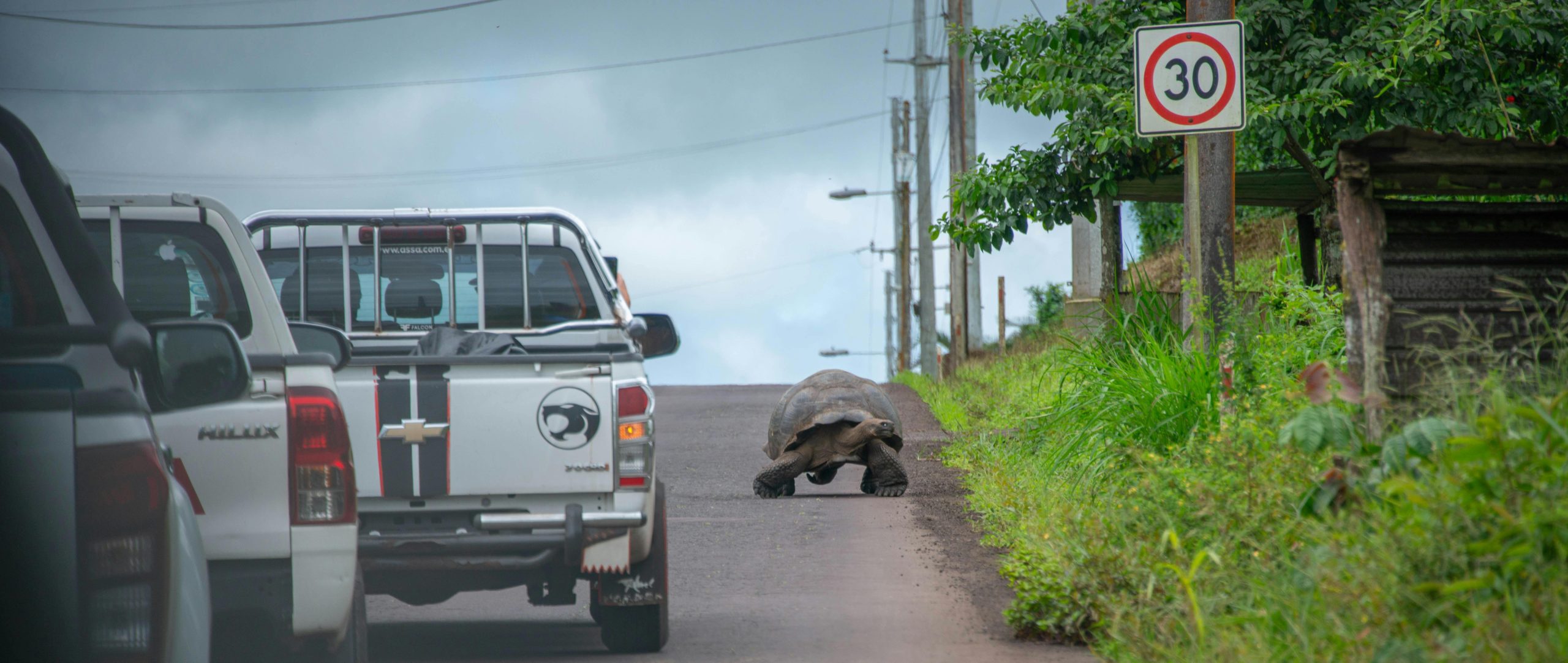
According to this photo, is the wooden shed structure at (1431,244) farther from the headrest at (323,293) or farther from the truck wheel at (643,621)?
the headrest at (323,293)

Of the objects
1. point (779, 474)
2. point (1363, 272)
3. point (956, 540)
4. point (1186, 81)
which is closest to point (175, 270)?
point (1363, 272)

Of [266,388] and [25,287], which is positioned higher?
[25,287]

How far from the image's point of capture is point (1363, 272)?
5.55 metres

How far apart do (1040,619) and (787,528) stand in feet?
13.5

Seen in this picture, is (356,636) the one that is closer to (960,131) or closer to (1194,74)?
(1194,74)

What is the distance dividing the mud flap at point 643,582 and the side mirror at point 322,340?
4.54 ft

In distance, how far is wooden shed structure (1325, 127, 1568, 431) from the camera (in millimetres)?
5484

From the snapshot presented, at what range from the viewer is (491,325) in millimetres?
7555

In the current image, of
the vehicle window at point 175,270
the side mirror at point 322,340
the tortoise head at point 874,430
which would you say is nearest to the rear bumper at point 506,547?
the side mirror at point 322,340

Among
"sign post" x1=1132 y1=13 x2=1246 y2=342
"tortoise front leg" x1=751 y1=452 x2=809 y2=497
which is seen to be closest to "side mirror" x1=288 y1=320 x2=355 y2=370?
"sign post" x1=1132 y1=13 x2=1246 y2=342

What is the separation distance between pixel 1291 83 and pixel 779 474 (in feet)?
17.3

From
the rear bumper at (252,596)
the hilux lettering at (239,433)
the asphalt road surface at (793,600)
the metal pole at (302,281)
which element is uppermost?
the metal pole at (302,281)

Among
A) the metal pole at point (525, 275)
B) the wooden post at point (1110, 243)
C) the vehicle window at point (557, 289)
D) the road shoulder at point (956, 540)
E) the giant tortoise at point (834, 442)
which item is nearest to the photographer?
the road shoulder at point (956, 540)

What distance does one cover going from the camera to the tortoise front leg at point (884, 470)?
12125 millimetres
